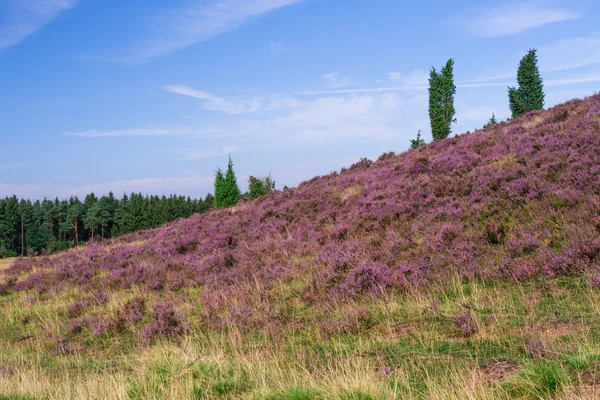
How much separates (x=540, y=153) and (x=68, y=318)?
15.7 m

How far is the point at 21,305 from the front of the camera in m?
14.5

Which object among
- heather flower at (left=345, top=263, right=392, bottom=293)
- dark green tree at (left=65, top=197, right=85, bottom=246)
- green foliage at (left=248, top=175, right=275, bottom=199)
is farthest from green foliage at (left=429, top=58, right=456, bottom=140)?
dark green tree at (left=65, top=197, right=85, bottom=246)

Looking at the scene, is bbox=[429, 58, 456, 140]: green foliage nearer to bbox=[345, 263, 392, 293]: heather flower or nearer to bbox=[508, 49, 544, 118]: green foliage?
bbox=[508, 49, 544, 118]: green foliage

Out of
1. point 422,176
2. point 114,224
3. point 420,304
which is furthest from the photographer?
point 114,224

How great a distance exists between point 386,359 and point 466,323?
139cm

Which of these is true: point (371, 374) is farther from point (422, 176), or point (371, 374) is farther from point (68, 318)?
point (422, 176)

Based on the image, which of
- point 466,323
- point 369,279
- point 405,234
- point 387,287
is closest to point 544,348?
point 466,323

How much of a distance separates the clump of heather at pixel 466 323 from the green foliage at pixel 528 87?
54478 mm

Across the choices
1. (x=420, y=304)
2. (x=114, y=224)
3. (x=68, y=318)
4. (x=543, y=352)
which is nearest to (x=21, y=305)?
(x=68, y=318)

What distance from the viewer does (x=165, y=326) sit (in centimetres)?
879

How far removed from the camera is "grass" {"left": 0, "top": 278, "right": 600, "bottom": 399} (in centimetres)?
418

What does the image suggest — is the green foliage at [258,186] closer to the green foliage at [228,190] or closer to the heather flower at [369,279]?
the green foliage at [228,190]

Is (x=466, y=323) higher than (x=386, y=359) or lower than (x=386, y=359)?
higher

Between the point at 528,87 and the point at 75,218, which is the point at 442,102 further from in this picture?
the point at 75,218
